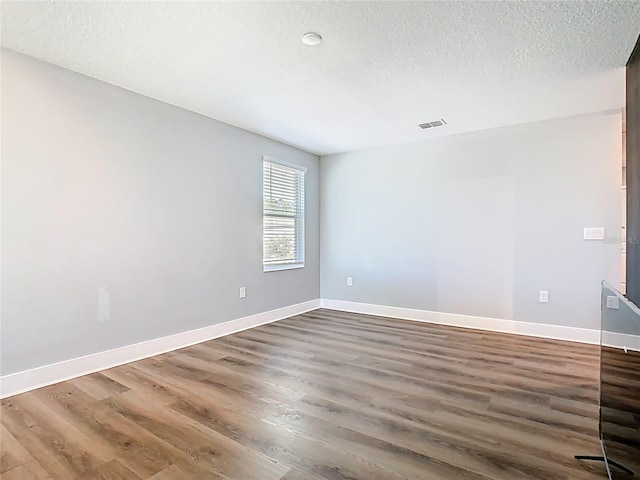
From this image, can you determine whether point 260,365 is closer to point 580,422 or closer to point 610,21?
point 580,422

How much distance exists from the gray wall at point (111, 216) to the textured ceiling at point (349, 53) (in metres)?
0.27

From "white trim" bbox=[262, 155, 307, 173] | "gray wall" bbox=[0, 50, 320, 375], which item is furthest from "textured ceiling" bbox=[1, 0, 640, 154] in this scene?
"white trim" bbox=[262, 155, 307, 173]

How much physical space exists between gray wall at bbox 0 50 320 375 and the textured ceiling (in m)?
0.27

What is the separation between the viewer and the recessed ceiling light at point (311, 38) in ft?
7.15

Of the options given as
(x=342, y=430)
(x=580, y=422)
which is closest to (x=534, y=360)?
(x=580, y=422)

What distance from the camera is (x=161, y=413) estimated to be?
2104mm

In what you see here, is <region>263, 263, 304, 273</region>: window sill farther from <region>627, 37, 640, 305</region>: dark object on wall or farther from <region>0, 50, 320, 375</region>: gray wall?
<region>627, 37, 640, 305</region>: dark object on wall

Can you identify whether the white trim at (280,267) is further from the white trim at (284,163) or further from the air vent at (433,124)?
the air vent at (433,124)

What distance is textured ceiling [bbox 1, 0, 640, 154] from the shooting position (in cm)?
198

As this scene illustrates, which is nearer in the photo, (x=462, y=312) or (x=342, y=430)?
(x=342, y=430)

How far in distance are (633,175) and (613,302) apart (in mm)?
1550

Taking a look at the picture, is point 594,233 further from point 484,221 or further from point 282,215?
point 282,215

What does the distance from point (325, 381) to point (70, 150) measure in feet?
8.62

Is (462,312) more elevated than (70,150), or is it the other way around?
(70,150)
